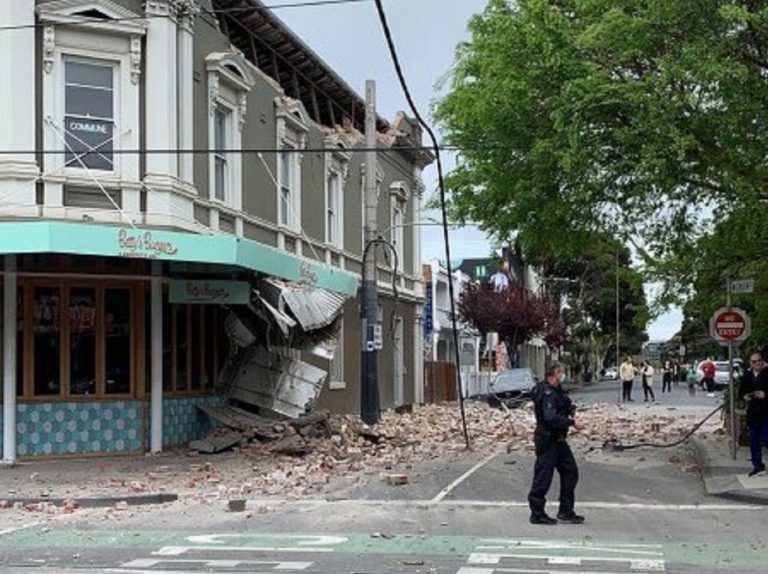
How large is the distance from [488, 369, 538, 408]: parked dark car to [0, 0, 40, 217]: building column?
23755 mm

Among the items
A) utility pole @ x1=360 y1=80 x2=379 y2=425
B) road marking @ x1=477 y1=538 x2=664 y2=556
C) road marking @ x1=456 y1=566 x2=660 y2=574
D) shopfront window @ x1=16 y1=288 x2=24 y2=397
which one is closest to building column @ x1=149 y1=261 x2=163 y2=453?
shopfront window @ x1=16 y1=288 x2=24 y2=397

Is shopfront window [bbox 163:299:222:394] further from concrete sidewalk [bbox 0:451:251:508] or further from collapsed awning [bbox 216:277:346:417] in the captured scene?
concrete sidewalk [bbox 0:451:251:508]

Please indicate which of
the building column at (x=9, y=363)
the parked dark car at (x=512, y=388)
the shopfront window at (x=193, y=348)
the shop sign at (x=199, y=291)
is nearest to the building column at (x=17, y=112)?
the building column at (x=9, y=363)

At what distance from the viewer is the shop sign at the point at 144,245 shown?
16.2 m

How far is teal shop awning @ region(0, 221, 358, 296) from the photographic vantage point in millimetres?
15570

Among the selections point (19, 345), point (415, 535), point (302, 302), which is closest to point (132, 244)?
point (19, 345)

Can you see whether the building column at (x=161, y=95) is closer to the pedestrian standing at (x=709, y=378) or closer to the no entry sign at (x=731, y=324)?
the no entry sign at (x=731, y=324)

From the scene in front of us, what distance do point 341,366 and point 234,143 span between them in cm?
929

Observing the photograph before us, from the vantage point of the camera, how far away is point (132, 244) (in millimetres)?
16266

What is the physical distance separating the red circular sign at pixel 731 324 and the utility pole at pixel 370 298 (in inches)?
309

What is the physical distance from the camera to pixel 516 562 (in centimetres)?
948

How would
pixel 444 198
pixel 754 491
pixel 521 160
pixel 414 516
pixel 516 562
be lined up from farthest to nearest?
pixel 444 198
pixel 521 160
pixel 754 491
pixel 414 516
pixel 516 562

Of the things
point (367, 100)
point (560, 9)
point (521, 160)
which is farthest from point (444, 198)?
point (367, 100)

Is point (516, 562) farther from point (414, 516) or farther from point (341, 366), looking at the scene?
point (341, 366)
